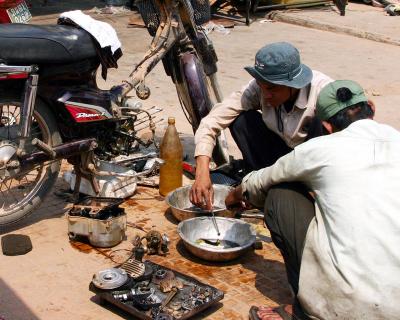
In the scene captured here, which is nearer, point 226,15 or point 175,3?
point 175,3

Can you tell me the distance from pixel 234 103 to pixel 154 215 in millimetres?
874

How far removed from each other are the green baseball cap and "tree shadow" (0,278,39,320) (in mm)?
1575

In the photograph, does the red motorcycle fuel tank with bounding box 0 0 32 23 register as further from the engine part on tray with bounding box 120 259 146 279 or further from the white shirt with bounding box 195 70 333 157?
the engine part on tray with bounding box 120 259 146 279

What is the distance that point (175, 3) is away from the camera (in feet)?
16.3

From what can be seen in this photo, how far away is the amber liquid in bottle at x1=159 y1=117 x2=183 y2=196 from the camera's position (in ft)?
15.5

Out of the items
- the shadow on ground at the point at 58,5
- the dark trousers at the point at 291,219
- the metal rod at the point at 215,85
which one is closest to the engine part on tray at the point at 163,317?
the dark trousers at the point at 291,219

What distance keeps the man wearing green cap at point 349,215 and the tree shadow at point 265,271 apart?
622 mm

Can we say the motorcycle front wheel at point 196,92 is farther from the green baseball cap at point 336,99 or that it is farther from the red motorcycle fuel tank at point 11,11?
the green baseball cap at point 336,99

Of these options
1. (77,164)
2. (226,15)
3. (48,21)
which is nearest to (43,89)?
(77,164)

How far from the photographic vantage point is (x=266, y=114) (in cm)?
416

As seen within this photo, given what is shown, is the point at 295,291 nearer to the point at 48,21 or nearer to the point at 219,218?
the point at 219,218

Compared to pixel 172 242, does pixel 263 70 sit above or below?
above

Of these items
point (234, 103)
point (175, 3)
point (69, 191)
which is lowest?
point (69, 191)

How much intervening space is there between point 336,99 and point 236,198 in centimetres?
76
